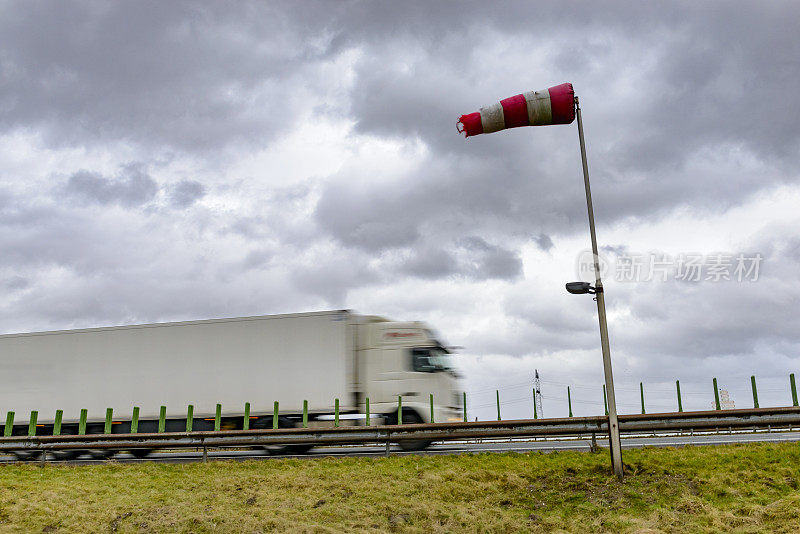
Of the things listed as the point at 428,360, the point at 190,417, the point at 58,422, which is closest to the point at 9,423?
the point at 58,422

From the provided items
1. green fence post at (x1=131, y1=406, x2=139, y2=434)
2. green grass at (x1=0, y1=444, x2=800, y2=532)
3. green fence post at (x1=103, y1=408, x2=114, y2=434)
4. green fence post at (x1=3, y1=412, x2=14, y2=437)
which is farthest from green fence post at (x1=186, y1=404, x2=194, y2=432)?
green grass at (x1=0, y1=444, x2=800, y2=532)

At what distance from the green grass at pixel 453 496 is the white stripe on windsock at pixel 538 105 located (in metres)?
5.56

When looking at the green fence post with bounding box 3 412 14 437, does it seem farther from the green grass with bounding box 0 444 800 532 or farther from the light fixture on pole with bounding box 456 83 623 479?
the light fixture on pole with bounding box 456 83 623 479

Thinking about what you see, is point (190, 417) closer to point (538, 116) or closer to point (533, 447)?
point (533, 447)

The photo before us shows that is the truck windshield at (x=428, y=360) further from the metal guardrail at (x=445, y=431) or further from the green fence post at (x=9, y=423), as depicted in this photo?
the green fence post at (x=9, y=423)

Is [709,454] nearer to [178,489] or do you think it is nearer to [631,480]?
[631,480]

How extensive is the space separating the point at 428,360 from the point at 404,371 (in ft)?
2.59

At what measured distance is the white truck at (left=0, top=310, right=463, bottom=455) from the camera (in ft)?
65.0

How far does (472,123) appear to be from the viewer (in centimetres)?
1104

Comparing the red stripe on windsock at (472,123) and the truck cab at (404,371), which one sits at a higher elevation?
the red stripe on windsock at (472,123)

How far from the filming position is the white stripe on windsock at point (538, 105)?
36.2 feet

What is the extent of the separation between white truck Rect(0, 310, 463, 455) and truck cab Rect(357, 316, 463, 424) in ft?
0.09

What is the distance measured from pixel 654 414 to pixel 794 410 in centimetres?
238

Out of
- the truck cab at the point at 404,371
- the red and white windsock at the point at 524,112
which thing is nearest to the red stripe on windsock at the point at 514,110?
the red and white windsock at the point at 524,112
